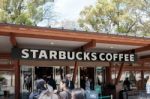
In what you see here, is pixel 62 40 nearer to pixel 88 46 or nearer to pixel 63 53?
pixel 63 53

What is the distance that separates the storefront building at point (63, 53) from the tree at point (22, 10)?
11.7 m

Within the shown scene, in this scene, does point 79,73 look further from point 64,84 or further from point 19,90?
point 64,84

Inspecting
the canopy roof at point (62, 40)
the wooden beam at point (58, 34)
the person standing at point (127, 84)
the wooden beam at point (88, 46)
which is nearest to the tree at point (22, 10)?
the person standing at point (127, 84)

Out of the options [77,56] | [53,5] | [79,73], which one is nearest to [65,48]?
[77,56]

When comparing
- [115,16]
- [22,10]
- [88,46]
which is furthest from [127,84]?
[115,16]

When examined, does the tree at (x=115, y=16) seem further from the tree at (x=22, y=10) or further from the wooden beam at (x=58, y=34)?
the wooden beam at (x=58, y=34)

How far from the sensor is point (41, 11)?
1171 inches

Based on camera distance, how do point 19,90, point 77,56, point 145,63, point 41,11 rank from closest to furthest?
point 77,56
point 19,90
point 145,63
point 41,11

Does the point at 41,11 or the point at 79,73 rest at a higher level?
the point at 41,11

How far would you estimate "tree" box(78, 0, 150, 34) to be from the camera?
32156mm

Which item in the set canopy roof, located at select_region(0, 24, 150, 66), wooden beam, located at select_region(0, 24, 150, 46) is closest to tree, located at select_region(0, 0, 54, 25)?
canopy roof, located at select_region(0, 24, 150, 66)

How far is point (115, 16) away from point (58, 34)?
22.3 m

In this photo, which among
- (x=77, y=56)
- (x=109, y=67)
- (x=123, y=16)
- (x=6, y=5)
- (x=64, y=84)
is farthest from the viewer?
(x=123, y=16)

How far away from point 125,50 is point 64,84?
8995mm
